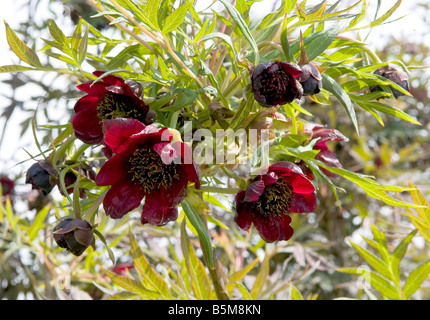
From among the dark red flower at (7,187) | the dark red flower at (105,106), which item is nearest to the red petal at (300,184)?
the dark red flower at (105,106)

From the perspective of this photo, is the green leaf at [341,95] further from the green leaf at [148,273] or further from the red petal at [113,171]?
the green leaf at [148,273]

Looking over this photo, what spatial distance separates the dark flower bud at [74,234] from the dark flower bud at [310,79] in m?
0.35

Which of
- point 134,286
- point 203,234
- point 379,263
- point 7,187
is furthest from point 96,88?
point 7,187

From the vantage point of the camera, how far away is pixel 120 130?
22.3 inches

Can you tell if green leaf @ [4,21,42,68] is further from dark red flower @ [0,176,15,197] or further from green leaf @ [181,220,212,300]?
dark red flower @ [0,176,15,197]

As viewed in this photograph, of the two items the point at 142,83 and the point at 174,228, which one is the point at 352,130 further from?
the point at 142,83

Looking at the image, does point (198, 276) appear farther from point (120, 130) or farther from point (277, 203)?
point (120, 130)

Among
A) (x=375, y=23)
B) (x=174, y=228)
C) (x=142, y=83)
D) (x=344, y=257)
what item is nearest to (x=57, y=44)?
(x=142, y=83)

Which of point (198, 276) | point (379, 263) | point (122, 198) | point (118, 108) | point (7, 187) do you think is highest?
point (118, 108)

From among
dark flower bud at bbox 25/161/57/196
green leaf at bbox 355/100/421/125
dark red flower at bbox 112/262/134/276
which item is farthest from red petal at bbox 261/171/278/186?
dark red flower at bbox 112/262/134/276

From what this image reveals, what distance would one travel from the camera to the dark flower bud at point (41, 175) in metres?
0.70

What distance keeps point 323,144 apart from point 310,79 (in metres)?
0.21

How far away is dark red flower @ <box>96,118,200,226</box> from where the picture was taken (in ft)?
1.86
